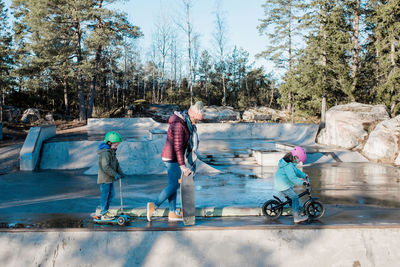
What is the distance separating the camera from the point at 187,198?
4812 mm

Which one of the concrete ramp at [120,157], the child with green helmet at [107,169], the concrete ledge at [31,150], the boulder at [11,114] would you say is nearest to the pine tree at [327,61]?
the concrete ramp at [120,157]

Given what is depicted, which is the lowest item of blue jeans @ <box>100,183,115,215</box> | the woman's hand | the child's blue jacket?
blue jeans @ <box>100,183,115,215</box>

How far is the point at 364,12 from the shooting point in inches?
872

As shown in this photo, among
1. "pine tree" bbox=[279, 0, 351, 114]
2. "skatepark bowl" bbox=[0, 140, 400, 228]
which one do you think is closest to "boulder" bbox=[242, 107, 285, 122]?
"pine tree" bbox=[279, 0, 351, 114]

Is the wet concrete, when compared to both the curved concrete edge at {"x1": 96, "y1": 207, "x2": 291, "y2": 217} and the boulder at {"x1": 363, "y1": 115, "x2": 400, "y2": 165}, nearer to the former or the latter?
the curved concrete edge at {"x1": 96, "y1": 207, "x2": 291, "y2": 217}

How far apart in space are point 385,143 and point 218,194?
9.84m

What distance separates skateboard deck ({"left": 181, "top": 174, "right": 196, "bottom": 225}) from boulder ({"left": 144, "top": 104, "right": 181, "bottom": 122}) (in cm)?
2621

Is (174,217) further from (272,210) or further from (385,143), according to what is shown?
(385,143)

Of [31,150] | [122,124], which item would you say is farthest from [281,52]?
[31,150]

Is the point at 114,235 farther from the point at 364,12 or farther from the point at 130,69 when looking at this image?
the point at 130,69

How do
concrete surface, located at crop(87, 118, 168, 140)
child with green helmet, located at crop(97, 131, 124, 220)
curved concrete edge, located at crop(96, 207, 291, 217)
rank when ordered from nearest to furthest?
child with green helmet, located at crop(97, 131, 124, 220) → curved concrete edge, located at crop(96, 207, 291, 217) → concrete surface, located at crop(87, 118, 168, 140)

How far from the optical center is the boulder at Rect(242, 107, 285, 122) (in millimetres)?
30797

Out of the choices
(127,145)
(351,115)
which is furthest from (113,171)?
(351,115)

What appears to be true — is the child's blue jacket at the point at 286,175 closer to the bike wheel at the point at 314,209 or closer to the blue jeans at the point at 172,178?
the bike wheel at the point at 314,209
